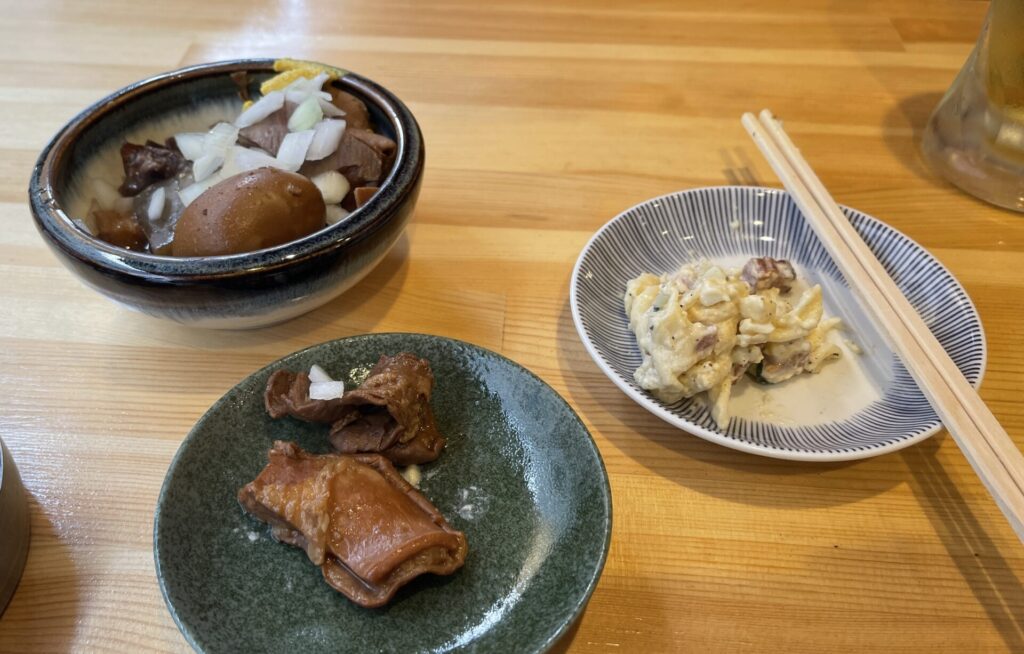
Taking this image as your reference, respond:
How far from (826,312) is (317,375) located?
859mm

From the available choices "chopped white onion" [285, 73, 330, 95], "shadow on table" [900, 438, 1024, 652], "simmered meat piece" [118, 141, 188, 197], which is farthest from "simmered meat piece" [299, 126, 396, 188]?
"shadow on table" [900, 438, 1024, 652]

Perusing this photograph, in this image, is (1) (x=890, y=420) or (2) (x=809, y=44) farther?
(2) (x=809, y=44)

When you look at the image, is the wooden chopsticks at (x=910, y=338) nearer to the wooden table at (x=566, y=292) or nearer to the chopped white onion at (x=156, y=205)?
the wooden table at (x=566, y=292)

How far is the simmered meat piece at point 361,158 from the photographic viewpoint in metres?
1.17

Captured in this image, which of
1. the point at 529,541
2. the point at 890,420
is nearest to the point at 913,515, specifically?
the point at 890,420

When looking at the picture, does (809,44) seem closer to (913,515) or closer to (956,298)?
(956,298)

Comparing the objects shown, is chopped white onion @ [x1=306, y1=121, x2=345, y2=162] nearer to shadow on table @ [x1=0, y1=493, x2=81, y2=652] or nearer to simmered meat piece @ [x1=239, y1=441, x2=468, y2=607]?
simmered meat piece @ [x1=239, y1=441, x2=468, y2=607]

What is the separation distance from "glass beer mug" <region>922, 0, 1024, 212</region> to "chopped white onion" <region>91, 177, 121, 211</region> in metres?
1.66

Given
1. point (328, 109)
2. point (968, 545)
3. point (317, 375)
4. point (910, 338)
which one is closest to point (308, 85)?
point (328, 109)

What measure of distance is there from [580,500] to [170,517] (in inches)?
18.8

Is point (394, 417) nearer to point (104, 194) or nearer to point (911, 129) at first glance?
point (104, 194)

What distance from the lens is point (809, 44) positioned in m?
1.98

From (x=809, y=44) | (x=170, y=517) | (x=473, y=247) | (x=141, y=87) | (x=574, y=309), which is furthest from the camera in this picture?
(x=809, y=44)

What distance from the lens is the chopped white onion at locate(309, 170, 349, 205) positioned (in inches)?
46.0
